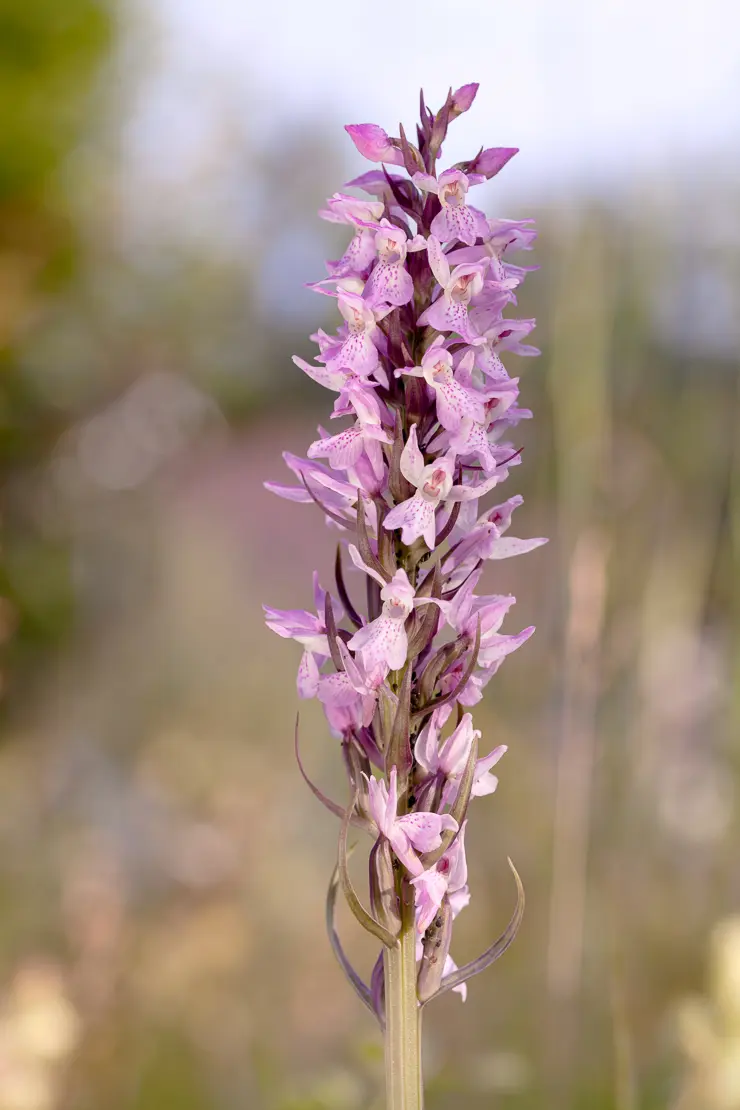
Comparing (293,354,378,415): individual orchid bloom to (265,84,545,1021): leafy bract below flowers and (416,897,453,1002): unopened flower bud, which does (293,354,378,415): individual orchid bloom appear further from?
(416,897,453,1002): unopened flower bud

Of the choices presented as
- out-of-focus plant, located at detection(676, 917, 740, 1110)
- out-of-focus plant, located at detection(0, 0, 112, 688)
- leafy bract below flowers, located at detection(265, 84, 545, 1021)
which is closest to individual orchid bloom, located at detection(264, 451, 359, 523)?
leafy bract below flowers, located at detection(265, 84, 545, 1021)

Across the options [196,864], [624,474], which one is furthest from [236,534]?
[624,474]

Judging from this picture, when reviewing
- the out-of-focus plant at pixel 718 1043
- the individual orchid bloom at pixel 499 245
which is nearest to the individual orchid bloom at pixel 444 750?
the individual orchid bloom at pixel 499 245

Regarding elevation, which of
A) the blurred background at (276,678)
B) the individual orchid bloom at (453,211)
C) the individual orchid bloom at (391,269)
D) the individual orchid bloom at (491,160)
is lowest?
the blurred background at (276,678)

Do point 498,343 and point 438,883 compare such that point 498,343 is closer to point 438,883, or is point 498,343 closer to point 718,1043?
point 438,883

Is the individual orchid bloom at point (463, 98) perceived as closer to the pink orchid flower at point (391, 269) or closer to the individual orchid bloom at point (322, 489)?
the pink orchid flower at point (391, 269)

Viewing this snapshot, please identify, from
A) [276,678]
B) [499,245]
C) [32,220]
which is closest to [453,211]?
[499,245]

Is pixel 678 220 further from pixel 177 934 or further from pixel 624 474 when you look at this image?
pixel 177 934
